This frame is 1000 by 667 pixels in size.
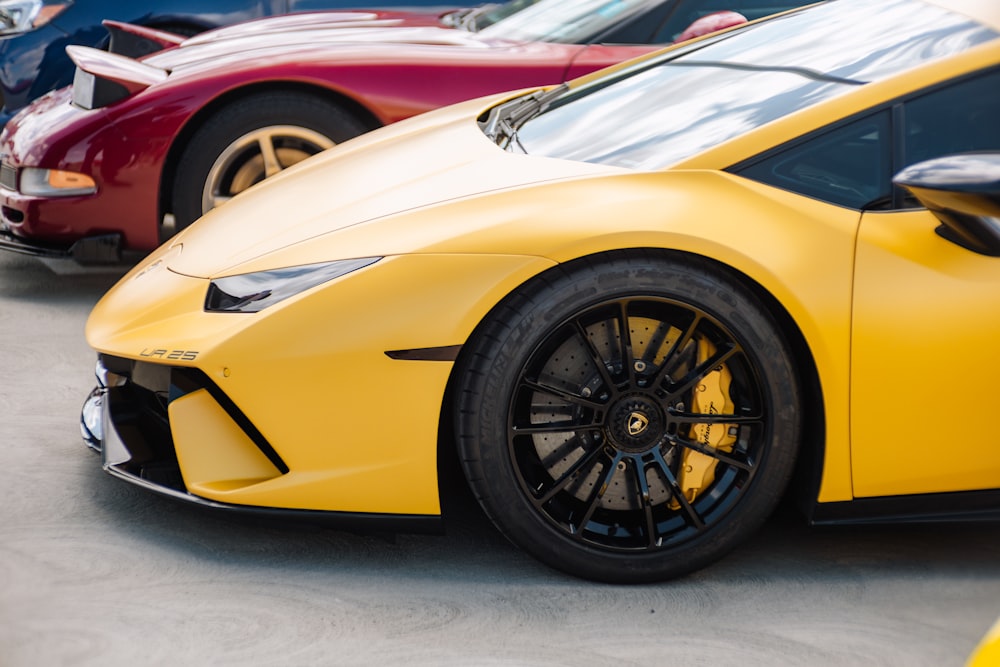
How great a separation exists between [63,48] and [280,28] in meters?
1.65

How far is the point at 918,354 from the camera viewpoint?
8.34 feet

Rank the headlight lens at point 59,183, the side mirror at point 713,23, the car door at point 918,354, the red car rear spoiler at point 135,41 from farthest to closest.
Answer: the red car rear spoiler at point 135,41 → the headlight lens at point 59,183 → the side mirror at point 713,23 → the car door at point 918,354

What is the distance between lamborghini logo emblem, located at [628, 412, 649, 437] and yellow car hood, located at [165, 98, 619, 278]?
528 millimetres

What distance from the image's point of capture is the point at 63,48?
642 centimetres

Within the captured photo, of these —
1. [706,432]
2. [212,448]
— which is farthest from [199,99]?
[706,432]

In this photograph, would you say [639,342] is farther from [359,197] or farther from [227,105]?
[227,105]

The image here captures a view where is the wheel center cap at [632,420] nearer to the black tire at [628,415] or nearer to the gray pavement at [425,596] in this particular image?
the black tire at [628,415]

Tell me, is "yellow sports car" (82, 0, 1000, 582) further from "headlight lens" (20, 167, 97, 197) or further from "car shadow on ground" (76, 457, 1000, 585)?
"headlight lens" (20, 167, 97, 197)

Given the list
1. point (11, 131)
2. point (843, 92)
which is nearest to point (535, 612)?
point (843, 92)

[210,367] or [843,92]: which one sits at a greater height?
[843,92]

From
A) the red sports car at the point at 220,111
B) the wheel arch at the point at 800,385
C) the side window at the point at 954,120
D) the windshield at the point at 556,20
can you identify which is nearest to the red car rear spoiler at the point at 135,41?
the red sports car at the point at 220,111

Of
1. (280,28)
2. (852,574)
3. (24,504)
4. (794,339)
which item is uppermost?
(280,28)

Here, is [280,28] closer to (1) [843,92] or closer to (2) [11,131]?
(2) [11,131]

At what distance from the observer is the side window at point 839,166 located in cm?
263
